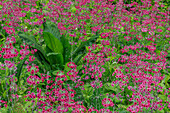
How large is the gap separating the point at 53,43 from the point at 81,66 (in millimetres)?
686

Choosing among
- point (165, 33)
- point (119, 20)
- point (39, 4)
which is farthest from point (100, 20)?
point (39, 4)

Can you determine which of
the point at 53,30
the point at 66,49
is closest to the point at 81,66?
the point at 66,49

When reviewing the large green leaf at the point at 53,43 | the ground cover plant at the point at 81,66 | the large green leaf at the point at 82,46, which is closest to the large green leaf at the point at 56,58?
the ground cover plant at the point at 81,66

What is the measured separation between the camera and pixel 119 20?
5625mm

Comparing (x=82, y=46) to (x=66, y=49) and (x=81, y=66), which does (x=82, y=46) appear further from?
(x=81, y=66)

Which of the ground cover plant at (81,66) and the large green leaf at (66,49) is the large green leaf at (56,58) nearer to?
the ground cover plant at (81,66)

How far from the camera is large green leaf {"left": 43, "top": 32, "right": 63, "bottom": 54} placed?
409 centimetres

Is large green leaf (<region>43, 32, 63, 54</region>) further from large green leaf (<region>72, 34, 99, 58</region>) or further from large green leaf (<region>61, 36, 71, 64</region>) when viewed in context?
large green leaf (<region>72, 34, 99, 58</region>)

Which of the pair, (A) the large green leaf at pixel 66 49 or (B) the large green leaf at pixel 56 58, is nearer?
(B) the large green leaf at pixel 56 58

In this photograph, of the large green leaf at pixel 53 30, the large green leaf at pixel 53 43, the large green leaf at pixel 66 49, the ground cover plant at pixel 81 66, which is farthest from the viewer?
the large green leaf at pixel 53 30

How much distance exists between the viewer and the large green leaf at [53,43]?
13.4 ft

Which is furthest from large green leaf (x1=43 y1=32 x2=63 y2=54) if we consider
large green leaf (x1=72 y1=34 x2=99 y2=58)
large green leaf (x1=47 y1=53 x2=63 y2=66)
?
large green leaf (x1=72 y1=34 x2=99 y2=58)

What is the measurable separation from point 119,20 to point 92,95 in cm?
265

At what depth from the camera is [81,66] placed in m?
4.11
